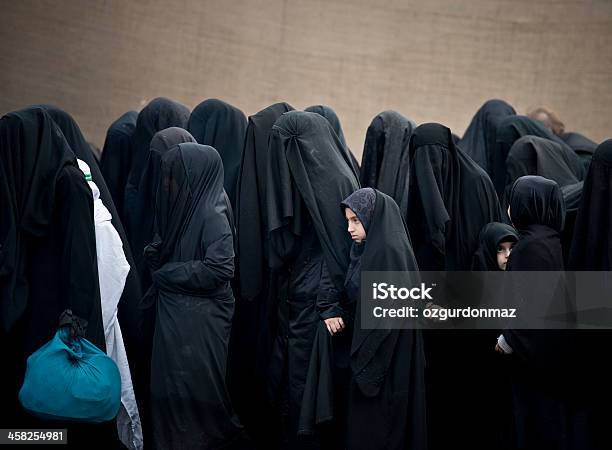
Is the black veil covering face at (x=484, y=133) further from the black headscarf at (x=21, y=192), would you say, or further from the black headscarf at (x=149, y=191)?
the black headscarf at (x=21, y=192)

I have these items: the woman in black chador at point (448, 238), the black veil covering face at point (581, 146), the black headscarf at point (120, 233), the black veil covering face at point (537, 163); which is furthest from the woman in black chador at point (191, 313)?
the black veil covering face at point (581, 146)

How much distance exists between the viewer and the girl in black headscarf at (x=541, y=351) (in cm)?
438

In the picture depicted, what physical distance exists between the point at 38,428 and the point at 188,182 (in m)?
1.40

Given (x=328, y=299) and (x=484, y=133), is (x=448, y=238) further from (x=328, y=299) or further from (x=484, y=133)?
(x=484, y=133)

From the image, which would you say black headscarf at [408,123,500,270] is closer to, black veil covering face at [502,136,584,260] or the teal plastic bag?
black veil covering face at [502,136,584,260]

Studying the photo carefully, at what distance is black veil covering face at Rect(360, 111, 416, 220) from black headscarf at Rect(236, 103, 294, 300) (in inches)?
24.0

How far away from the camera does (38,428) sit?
450cm

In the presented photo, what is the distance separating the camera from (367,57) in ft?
34.1

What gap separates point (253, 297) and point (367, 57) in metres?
5.48

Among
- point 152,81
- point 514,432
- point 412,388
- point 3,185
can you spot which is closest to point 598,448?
point 514,432

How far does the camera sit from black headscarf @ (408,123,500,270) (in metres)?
5.43

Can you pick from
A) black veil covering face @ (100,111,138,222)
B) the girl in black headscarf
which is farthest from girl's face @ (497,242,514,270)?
black veil covering face @ (100,111,138,222)

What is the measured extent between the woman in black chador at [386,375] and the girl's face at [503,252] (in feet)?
2.52

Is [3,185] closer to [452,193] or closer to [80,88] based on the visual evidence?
[452,193]
